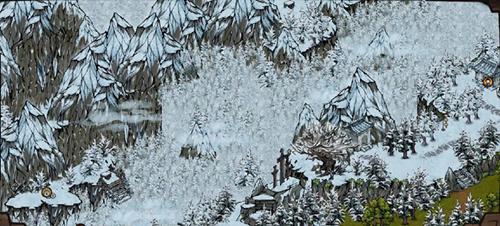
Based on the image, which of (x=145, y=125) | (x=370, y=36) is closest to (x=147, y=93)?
(x=145, y=125)

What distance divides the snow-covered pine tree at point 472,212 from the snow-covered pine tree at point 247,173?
889 millimetres

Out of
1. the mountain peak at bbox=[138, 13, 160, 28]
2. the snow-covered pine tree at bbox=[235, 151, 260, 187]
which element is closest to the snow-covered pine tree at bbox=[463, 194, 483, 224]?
the snow-covered pine tree at bbox=[235, 151, 260, 187]

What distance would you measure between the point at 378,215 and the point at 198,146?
2.66 ft

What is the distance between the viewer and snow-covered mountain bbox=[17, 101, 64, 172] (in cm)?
349

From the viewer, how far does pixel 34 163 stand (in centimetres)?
350

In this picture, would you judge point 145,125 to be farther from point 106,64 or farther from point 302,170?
point 302,170

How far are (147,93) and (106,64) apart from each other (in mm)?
222

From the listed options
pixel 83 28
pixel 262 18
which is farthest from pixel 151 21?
pixel 262 18

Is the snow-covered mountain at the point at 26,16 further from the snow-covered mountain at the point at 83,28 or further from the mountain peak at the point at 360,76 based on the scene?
the mountain peak at the point at 360,76

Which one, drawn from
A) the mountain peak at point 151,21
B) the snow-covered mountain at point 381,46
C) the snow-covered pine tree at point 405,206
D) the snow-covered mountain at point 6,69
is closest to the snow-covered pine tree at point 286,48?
the snow-covered mountain at point 381,46

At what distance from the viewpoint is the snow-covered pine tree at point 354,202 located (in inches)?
136

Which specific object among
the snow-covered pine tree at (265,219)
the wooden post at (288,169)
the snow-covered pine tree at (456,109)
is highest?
the snow-covered pine tree at (456,109)

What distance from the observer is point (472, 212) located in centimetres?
346

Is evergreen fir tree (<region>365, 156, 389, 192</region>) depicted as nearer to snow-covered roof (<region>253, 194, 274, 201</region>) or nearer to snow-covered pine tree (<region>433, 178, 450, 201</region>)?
snow-covered pine tree (<region>433, 178, 450, 201</region>)
